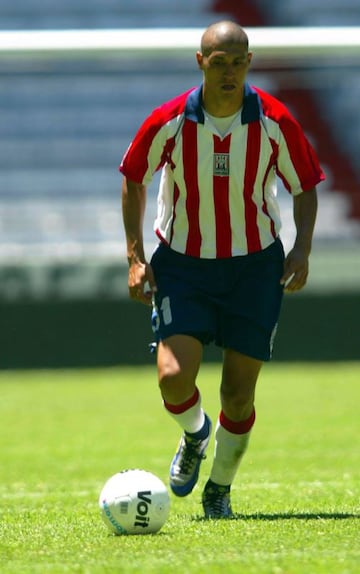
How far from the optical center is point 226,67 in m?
5.16

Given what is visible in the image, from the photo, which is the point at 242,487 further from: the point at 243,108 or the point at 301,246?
the point at 243,108

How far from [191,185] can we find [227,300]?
0.50 m

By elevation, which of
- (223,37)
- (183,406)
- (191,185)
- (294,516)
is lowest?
(294,516)

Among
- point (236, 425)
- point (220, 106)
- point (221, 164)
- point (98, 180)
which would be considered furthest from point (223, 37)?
point (98, 180)

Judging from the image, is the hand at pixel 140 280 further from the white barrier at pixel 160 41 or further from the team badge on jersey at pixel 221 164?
the white barrier at pixel 160 41

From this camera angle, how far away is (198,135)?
5398mm

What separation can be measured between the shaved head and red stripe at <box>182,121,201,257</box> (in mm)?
354

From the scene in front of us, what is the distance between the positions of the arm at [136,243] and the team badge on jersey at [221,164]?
0.32 metres

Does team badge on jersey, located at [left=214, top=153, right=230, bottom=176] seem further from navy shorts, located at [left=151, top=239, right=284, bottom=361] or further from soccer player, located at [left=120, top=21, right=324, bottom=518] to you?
navy shorts, located at [left=151, top=239, right=284, bottom=361]

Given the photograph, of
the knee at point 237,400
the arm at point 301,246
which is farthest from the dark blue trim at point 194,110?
the knee at point 237,400

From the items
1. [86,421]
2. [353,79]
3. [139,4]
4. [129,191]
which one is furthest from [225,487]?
[139,4]

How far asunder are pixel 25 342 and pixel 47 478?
274 inches

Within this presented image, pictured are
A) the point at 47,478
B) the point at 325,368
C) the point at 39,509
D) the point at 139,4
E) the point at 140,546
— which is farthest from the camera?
the point at 139,4

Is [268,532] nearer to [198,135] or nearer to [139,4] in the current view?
[198,135]
